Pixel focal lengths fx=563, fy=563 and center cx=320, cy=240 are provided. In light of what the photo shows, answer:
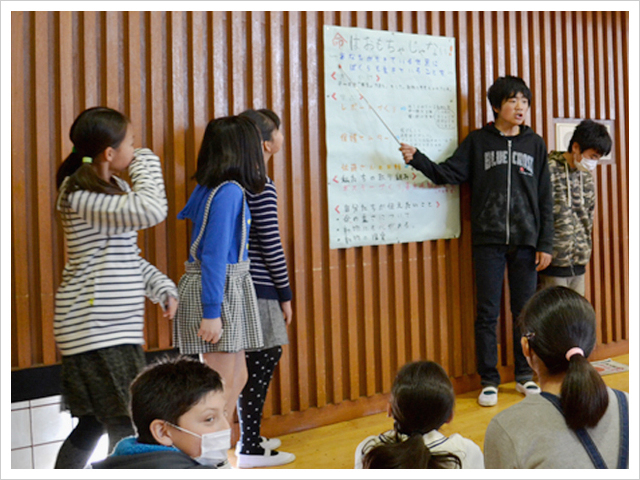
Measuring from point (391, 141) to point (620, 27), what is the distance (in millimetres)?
2001

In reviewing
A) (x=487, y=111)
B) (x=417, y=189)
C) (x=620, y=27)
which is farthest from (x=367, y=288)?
(x=620, y=27)

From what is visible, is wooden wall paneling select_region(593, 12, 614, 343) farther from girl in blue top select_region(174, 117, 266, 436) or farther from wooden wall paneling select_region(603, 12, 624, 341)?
girl in blue top select_region(174, 117, 266, 436)

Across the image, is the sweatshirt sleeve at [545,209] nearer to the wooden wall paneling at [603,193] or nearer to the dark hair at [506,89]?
the dark hair at [506,89]

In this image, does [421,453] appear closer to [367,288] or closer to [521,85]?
[367,288]

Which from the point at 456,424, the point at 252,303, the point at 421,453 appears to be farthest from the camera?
the point at 456,424

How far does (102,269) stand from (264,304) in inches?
29.3

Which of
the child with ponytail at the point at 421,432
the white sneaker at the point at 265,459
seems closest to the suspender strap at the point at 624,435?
the child with ponytail at the point at 421,432

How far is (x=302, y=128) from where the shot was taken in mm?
2648

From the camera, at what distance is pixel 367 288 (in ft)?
9.30

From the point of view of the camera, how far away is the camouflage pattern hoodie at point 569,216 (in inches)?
125

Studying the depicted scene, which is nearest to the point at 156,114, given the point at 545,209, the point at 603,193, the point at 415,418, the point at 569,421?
the point at 415,418

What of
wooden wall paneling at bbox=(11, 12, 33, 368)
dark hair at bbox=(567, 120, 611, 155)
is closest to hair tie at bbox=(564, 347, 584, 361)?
wooden wall paneling at bbox=(11, 12, 33, 368)

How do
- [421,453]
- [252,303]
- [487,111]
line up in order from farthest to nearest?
[487,111]
[252,303]
[421,453]

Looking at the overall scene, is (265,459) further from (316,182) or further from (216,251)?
(316,182)
